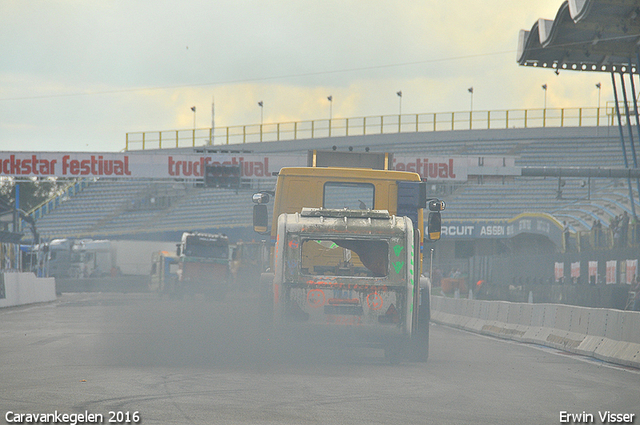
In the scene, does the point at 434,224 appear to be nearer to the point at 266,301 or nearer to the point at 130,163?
the point at 266,301

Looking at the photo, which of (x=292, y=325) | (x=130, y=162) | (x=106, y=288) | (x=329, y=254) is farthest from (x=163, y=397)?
(x=106, y=288)

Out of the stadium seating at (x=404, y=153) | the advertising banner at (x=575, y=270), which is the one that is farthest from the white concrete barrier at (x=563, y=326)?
the stadium seating at (x=404, y=153)

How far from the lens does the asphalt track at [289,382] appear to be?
8445 millimetres

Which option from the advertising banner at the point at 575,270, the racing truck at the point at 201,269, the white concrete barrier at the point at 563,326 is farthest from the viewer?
the racing truck at the point at 201,269

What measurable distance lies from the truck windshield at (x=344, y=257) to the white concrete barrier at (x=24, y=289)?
2012 centimetres

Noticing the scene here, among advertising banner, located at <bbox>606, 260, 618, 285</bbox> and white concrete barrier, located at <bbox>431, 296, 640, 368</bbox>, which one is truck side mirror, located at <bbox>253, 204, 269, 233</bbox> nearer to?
white concrete barrier, located at <bbox>431, 296, 640, 368</bbox>

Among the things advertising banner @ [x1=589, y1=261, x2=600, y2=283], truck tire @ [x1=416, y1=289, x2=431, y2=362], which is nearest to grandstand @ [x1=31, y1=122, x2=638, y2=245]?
advertising banner @ [x1=589, y1=261, x2=600, y2=283]

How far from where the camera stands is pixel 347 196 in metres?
15.4

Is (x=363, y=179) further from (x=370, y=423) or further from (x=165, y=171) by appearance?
(x=165, y=171)

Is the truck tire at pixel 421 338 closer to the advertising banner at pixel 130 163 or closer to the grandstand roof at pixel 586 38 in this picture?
the grandstand roof at pixel 586 38

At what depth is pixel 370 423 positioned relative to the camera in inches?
314

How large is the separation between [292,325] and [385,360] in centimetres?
201

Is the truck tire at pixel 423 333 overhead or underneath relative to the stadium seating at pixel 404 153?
underneath

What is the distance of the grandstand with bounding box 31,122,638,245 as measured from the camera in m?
54.8
